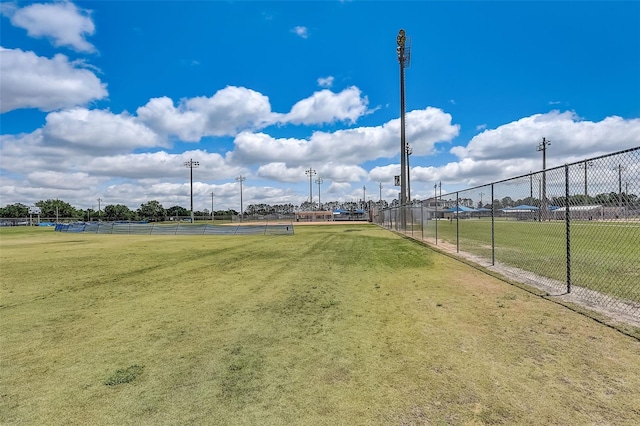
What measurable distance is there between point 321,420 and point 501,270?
7.07 m

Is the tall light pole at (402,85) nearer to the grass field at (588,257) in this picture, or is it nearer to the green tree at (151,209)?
the grass field at (588,257)

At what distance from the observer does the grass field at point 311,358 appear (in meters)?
2.56

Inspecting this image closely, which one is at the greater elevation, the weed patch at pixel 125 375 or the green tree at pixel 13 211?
the green tree at pixel 13 211

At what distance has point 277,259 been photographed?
1095 centimetres

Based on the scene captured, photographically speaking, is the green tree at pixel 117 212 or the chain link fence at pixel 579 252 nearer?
the chain link fence at pixel 579 252

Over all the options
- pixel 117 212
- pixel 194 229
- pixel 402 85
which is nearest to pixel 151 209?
pixel 117 212

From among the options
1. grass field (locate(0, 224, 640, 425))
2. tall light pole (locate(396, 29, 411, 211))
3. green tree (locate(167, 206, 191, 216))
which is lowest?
grass field (locate(0, 224, 640, 425))

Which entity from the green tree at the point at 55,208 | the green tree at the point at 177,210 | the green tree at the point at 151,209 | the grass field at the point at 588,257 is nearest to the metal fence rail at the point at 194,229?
the grass field at the point at 588,257

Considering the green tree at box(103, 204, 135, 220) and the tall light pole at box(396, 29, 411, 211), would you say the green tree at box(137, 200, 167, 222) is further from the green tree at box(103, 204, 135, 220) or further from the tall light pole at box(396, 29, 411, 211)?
the tall light pole at box(396, 29, 411, 211)

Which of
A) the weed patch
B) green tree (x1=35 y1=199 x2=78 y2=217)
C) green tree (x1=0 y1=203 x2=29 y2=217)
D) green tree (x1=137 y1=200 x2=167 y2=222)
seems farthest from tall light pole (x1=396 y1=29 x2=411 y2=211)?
green tree (x1=0 y1=203 x2=29 y2=217)

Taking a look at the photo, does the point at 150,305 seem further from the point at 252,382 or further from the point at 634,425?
the point at 634,425

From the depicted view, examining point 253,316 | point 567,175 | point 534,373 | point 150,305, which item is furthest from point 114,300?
point 567,175

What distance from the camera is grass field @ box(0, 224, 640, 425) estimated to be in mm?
2562

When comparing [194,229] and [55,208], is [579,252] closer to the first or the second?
[194,229]
